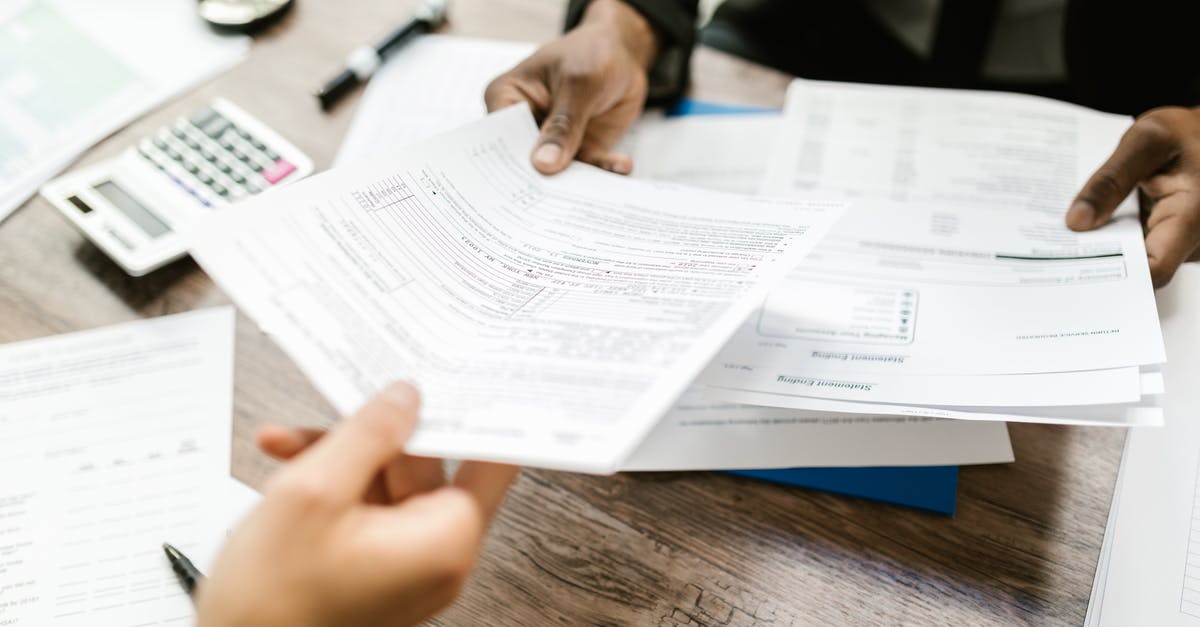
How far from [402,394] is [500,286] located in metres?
0.13

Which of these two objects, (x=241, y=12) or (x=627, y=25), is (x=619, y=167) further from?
(x=241, y=12)

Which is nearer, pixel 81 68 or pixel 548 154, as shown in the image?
pixel 548 154

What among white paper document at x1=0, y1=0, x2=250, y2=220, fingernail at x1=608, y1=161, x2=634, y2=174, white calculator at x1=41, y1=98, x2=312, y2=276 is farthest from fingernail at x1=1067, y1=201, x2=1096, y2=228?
white paper document at x1=0, y1=0, x2=250, y2=220

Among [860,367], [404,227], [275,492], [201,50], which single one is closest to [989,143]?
[860,367]

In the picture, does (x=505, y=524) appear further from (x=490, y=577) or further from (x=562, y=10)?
(x=562, y=10)

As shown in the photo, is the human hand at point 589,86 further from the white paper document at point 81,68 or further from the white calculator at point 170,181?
the white paper document at point 81,68

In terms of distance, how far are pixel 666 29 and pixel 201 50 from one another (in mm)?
543

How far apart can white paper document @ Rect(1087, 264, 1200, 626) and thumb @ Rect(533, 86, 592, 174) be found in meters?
0.48

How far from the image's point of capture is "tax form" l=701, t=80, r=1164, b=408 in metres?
0.52

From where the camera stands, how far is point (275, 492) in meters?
0.34

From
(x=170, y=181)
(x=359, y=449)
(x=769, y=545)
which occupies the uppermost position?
(x=359, y=449)

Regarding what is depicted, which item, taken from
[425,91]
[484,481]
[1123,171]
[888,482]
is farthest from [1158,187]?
[425,91]

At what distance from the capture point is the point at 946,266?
611 mm

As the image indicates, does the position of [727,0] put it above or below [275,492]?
below
